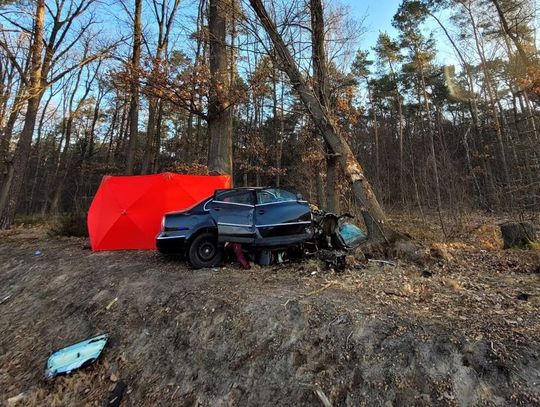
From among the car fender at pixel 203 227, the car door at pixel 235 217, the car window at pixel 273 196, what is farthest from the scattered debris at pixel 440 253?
the car fender at pixel 203 227

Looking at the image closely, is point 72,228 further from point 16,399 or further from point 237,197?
point 16,399

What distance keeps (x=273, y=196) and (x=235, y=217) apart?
92 cm

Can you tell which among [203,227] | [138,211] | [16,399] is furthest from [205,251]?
[16,399]

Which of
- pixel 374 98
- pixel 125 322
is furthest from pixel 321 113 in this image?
pixel 374 98

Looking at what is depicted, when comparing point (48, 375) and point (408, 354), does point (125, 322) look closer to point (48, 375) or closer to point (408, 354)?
point (48, 375)

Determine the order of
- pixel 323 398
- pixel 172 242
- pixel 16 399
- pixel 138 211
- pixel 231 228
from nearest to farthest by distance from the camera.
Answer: pixel 323 398
pixel 16 399
pixel 231 228
pixel 172 242
pixel 138 211

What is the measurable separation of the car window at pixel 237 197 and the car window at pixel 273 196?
20cm

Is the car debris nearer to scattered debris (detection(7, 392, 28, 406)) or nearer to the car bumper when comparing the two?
scattered debris (detection(7, 392, 28, 406))

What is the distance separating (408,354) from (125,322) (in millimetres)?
4147

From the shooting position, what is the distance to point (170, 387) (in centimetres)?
478

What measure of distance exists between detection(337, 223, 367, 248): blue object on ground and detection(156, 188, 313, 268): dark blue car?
2.67 feet

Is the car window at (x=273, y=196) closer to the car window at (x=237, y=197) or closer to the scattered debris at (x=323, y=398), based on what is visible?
the car window at (x=237, y=197)

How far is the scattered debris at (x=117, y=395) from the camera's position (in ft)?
15.7

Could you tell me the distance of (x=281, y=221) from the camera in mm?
7891
